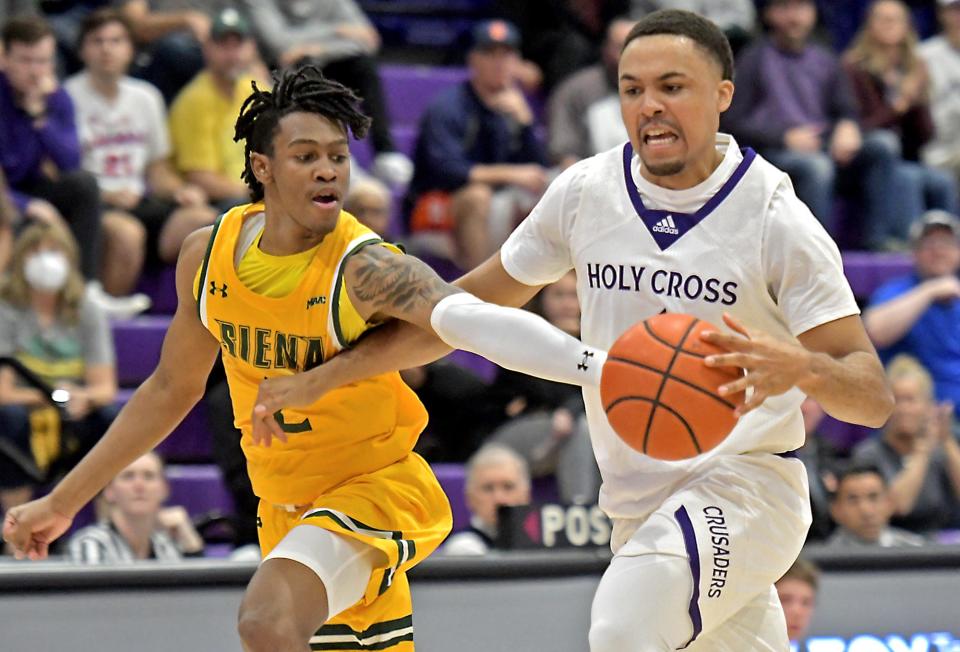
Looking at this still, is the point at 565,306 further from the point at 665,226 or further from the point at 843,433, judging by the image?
the point at 665,226

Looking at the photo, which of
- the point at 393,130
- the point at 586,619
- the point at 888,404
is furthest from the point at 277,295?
the point at 393,130

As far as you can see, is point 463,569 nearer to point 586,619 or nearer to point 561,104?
point 586,619

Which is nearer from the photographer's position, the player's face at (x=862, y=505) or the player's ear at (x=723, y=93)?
the player's ear at (x=723, y=93)

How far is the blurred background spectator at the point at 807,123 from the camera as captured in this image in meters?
10.0

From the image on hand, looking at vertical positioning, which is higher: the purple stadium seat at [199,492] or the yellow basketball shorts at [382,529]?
the purple stadium seat at [199,492]

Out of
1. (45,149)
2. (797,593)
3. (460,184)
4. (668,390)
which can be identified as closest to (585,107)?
(460,184)

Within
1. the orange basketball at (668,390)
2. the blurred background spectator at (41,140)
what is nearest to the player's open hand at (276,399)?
the orange basketball at (668,390)

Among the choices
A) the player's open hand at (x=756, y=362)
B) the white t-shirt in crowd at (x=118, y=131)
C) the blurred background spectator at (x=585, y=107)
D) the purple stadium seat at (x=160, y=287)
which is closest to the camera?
the player's open hand at (x=756, y=362)

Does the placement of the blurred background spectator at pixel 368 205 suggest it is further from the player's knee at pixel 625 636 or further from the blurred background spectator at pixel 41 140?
the player's knee at pixel 625 636

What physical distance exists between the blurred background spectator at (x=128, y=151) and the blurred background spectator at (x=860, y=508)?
3546mm

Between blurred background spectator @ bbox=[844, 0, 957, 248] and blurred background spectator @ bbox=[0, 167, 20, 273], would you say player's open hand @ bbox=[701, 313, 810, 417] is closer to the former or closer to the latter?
blurred background spectator @ bbox=[0, 167, 20, 273]

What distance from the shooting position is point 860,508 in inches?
299

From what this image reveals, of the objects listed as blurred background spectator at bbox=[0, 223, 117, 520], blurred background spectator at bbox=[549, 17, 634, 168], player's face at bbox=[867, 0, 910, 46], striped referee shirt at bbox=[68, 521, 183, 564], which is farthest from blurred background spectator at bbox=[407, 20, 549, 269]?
striped referee shirt at bbox=[68, 521, 183, 564]

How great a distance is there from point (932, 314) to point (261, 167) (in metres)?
5.46
